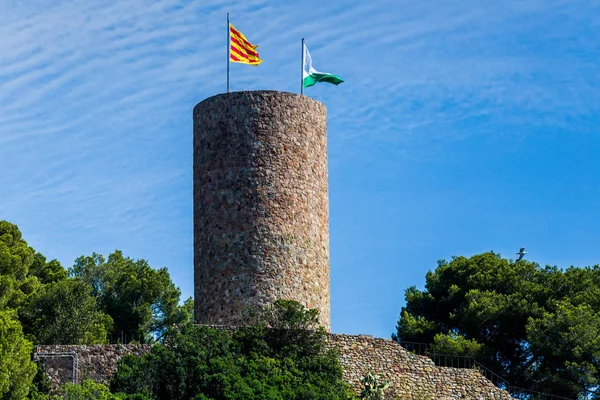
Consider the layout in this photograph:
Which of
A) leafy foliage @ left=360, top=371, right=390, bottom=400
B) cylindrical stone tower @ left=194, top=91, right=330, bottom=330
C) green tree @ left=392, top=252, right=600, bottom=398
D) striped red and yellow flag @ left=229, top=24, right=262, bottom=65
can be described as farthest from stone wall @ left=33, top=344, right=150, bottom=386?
green tree @ left=392, top=252, right=600, bottom=398

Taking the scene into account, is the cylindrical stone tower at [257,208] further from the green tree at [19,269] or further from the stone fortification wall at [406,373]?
the green tree at [19,269]

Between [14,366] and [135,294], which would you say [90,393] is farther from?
[135,294]

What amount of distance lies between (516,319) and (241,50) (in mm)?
11608

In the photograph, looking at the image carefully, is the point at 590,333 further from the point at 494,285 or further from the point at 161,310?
the point at 161,310

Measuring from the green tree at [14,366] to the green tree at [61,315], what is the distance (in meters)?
4.58

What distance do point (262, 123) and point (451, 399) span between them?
794 centimetres

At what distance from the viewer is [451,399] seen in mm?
32688

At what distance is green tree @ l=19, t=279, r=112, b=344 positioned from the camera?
35.4m

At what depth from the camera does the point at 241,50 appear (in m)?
34.9

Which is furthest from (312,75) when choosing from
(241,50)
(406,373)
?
(406,373)

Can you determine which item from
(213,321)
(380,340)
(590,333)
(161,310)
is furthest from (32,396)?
(590,333)

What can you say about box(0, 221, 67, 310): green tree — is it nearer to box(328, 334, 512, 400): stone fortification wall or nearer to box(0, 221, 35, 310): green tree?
box(0, 221, 35, 310): green tree

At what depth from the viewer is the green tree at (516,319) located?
3731 centimetres

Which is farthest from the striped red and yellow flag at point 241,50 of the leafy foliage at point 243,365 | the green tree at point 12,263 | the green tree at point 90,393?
the green tree at point 90,393
